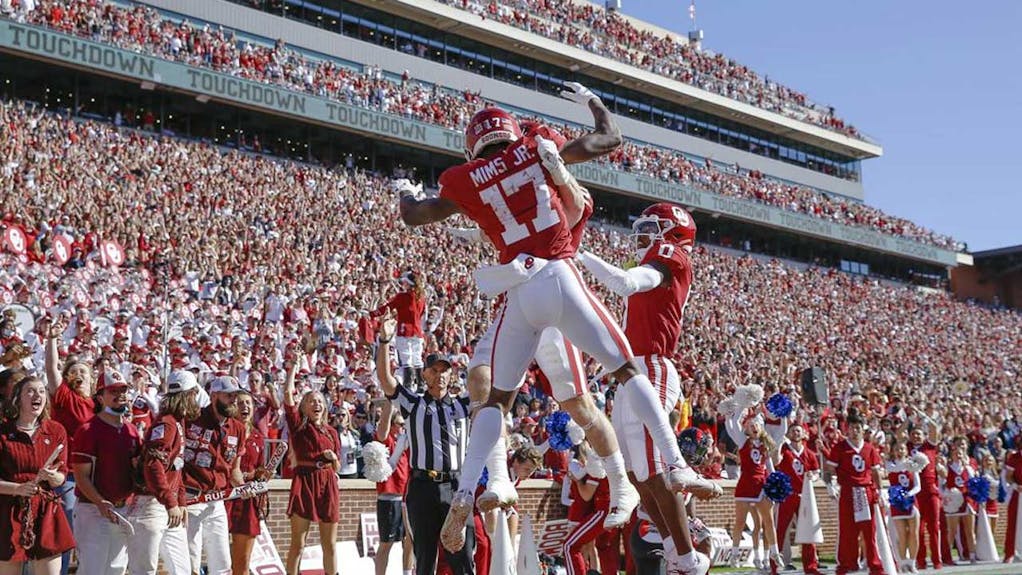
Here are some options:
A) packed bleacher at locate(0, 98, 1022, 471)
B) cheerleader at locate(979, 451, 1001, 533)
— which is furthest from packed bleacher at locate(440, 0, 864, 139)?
cheerleader at locate(979, 451, 1001, 533)

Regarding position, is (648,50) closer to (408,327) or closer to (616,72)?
(616,72)

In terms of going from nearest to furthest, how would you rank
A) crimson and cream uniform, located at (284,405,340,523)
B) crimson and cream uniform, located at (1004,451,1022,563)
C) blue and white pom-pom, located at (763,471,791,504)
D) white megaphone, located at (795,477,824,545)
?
crimson and cream uniform, located at (284,405,340,523) → blue and white pom-pom, located at (763,471,791,504) → white megaphone, located at (795,477,824,545) → crimson and cream uniform, located at (1004,451,1022,563)

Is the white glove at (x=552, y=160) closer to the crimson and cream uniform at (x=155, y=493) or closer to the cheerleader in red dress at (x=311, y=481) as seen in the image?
the crimson and cream uniform at (x=155, y=493)

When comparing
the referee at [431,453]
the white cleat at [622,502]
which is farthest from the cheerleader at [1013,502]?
the white cleat at [622,502]

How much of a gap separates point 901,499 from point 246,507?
28.8 ft

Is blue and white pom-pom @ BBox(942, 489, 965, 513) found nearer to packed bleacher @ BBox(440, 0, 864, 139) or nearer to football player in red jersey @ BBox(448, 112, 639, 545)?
football player in red jersey @ BBox(448, 112, 639, 545)

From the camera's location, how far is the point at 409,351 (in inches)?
595

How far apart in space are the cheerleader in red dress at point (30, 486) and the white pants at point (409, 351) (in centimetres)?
713

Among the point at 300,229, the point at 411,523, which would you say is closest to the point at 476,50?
the point at 300,229

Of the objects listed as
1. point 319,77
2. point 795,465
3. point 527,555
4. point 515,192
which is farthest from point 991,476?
point 319,77

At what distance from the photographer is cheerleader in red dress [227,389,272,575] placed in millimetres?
10820

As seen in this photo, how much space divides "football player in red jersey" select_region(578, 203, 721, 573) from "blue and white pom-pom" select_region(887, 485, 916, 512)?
8.76 m

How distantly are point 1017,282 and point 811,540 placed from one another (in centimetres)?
6155

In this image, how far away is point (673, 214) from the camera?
7711 mm
